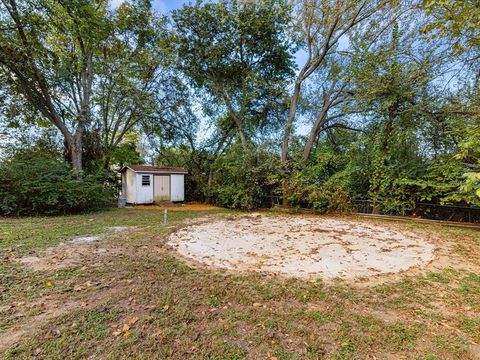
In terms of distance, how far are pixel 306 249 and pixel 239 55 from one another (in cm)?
1096

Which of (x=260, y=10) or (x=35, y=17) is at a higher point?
(x=260, y=10)

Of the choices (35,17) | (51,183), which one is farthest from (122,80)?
(51,183)

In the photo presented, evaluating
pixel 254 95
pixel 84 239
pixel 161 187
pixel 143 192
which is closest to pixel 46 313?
pixel 84 239

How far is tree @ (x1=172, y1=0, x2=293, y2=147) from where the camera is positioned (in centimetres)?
1077

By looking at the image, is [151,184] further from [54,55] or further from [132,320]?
[132,320]

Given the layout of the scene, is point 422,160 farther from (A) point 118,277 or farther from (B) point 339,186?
(A) point 118,277

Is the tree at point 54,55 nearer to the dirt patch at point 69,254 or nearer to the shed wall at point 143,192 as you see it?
the shed wall at point 143,192

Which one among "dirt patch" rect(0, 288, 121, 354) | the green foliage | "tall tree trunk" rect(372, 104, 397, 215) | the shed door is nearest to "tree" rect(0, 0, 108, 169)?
the shed door

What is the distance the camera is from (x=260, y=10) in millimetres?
10672

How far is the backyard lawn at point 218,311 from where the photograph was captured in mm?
1771

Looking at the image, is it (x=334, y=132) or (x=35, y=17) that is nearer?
(x=35, y=17)

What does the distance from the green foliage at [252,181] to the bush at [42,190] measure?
5568mm

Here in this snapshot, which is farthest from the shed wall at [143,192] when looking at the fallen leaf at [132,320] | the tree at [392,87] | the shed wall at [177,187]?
the fallen leaf at [132,320]

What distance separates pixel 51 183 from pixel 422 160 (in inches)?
501
